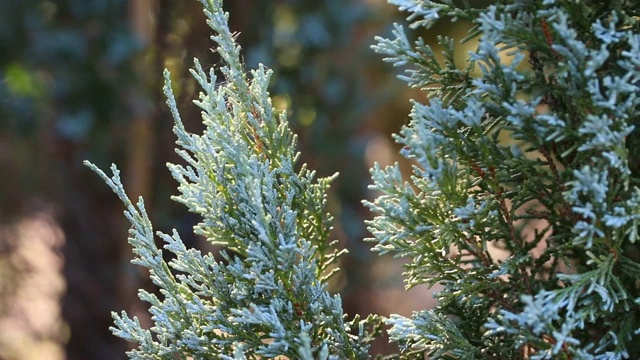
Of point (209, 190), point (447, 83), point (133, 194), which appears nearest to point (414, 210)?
point (447, 83)

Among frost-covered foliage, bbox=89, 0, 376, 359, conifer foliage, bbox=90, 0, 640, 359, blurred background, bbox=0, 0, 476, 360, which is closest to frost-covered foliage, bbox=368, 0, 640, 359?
conifer foliage, bbox=90, 0, 640, 359

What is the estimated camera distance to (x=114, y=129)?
142 inches

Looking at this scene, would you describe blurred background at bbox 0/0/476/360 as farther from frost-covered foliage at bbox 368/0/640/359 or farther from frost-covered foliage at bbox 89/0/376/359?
frost-covered foliage at bbox 368/0/640/359

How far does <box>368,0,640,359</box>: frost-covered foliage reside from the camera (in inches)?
43.7

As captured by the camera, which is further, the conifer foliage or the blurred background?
the blurred background

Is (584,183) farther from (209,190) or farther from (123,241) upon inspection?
(123,241)

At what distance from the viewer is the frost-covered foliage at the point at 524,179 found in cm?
111

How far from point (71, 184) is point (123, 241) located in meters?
0.44

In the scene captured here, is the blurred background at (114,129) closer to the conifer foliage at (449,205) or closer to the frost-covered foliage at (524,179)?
the conifer foliage at (449,205)

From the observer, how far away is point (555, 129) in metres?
1.18

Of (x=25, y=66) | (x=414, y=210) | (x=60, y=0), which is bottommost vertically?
(x=414, y=210)

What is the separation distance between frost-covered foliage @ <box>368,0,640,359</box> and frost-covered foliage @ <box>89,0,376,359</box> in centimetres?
16

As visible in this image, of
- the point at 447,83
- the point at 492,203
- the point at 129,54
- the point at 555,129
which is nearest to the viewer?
the point at 555,129

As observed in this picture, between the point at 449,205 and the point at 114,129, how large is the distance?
2713mm
